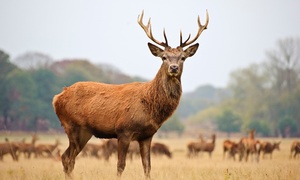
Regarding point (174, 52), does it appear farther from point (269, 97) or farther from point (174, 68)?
point (269, 97)

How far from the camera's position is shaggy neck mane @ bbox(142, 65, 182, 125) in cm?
1035

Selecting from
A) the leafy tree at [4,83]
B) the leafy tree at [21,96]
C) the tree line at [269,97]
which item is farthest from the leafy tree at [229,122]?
the leafy tree at [4,83]

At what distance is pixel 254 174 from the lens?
10.6m

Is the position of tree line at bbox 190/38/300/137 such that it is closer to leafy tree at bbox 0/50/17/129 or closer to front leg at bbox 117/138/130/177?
leafy tree at bbox 0/50/17/129

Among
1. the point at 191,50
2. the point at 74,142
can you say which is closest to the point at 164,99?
the point at 191,50

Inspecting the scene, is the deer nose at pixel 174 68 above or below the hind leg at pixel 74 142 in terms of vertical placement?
above

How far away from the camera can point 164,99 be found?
1038 cm

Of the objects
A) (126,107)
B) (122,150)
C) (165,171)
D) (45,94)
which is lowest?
(45,94)

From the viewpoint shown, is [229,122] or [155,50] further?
[229,122]

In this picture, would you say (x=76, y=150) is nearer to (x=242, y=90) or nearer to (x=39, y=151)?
(x=39, y=151)

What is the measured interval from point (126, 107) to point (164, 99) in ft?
2.56

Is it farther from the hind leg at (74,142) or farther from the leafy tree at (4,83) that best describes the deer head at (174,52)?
the leafy tree at (4,83)

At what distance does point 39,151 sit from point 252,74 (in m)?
58.6

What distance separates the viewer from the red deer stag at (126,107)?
33.7 feet
